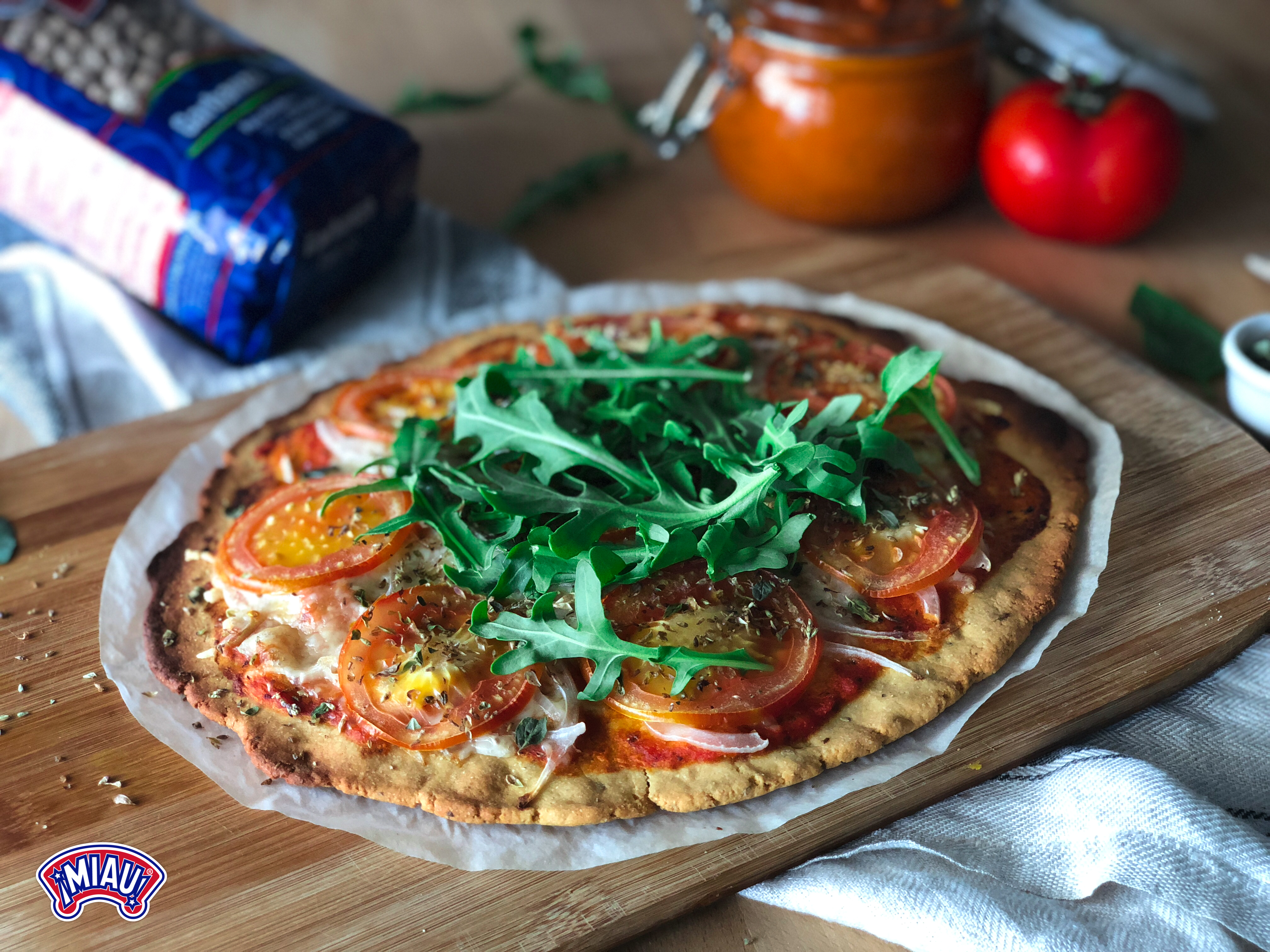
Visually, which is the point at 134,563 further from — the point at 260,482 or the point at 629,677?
the point at 629,677

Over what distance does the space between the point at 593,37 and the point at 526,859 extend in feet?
12.8

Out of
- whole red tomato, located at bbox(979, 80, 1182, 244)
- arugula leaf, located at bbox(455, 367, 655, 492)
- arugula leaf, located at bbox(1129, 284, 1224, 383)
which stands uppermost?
whole red tomato, located at bbox(979, 80, 1182, 244)

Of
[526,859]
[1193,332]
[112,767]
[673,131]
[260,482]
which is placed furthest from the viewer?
[673,131]

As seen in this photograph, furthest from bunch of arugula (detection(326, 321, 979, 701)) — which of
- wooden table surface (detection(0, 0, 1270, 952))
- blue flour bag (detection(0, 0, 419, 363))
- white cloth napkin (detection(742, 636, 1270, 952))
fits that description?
blue flour bag (detection(0, 0, 419, 363))

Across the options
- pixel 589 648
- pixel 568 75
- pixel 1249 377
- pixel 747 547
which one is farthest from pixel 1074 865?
pixel 568 75

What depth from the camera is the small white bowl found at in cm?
239

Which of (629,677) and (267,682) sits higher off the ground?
(629,677)

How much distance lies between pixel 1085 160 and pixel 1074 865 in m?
2.11

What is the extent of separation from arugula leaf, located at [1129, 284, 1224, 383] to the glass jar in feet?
2.34

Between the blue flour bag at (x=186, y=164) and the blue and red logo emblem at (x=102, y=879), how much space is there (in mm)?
1594

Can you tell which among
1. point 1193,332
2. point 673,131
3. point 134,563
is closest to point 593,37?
point 673,131

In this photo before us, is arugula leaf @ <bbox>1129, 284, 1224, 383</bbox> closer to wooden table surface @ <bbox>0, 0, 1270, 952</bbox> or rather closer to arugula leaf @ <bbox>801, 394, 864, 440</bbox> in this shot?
wooden table surface @ <bbox>0, 0, 1270, 952</bbox>

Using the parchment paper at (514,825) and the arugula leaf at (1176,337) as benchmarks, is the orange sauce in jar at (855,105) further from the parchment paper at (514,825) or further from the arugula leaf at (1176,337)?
the arugula leaf at (1176,337)

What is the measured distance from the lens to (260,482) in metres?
2.40
